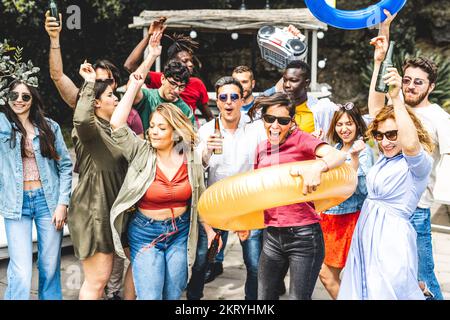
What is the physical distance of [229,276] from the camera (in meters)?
4.96

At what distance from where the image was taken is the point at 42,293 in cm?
385

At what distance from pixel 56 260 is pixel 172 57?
1.97 metres

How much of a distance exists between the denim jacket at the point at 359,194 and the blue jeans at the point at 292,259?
0.68 metres

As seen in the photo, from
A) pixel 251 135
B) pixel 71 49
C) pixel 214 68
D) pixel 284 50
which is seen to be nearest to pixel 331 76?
pixel 214 68

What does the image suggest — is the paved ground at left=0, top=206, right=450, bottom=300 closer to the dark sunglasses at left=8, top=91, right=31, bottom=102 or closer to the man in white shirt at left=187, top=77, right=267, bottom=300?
the man in white shirt at left=187, top=77, right=267, bottom=300

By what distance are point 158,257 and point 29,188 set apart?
0.98 metres

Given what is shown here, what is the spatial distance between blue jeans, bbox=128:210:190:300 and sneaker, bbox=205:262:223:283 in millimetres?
1263

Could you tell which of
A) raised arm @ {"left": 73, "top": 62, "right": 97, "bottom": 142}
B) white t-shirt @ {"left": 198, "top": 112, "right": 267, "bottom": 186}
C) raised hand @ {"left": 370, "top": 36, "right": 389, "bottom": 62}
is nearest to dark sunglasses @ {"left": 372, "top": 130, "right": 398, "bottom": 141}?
raised hand @ {"left": 370, "top": 36, "right": 389, "bottom": 62}

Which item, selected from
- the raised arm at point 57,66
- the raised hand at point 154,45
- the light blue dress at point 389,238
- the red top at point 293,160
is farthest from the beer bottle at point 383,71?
the raised arm at point 57,66

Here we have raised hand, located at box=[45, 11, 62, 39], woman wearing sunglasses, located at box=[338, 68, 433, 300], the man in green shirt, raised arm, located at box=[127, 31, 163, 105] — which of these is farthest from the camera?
the man in green shirt

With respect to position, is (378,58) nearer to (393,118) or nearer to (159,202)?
(393,118)

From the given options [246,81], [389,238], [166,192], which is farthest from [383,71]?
[246,81]

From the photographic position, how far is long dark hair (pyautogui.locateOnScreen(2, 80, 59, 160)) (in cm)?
368

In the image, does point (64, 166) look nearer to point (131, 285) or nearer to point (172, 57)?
point (131, 285)
